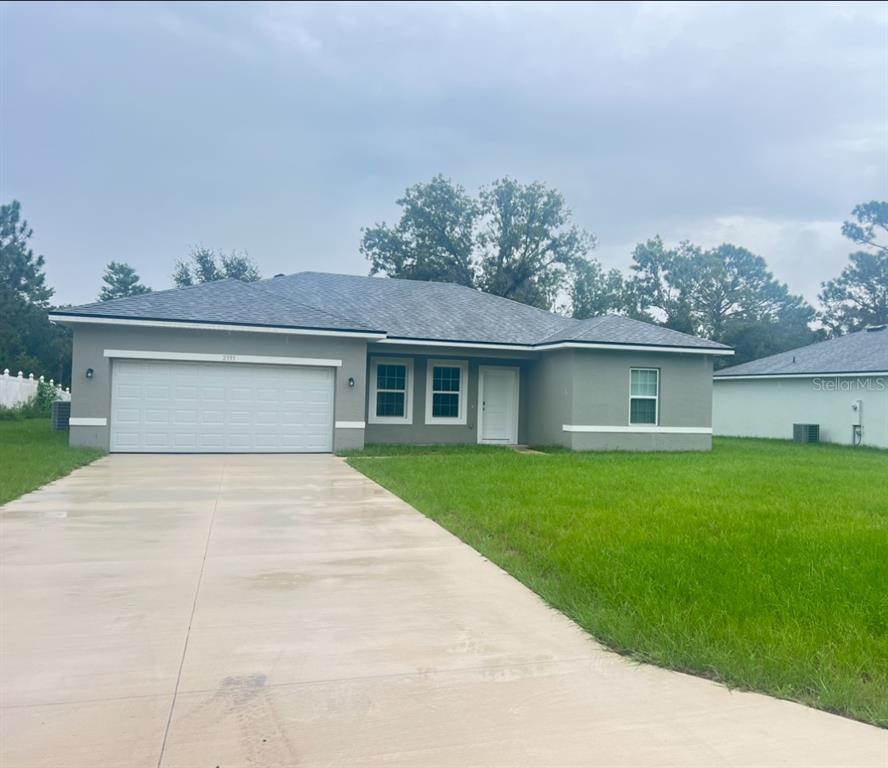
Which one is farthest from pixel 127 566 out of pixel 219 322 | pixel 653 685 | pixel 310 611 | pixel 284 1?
pixel 284 1

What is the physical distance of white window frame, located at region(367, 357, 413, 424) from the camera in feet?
57.7

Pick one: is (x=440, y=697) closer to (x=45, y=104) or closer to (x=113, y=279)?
(x=45, y=104)

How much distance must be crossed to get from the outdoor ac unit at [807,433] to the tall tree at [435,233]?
2097cm

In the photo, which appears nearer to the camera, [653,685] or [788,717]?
[788,717]

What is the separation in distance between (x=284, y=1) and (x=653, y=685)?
48.0 feet

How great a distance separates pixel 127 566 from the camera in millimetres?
5723

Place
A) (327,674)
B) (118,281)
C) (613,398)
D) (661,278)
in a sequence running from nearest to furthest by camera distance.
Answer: (327,674) < (613,398) < (661,278) < (118,281)

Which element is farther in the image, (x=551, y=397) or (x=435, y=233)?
(x=435, y=233)

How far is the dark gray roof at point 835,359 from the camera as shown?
832 inches

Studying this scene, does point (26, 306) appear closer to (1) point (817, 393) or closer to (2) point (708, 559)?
(1) point (817, 393)

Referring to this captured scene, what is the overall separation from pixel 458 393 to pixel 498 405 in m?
1.22

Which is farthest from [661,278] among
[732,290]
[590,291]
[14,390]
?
[14,390]

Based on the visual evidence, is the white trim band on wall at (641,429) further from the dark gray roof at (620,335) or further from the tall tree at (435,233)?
the tall tree at (435,233)

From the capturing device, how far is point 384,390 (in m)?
17.7
